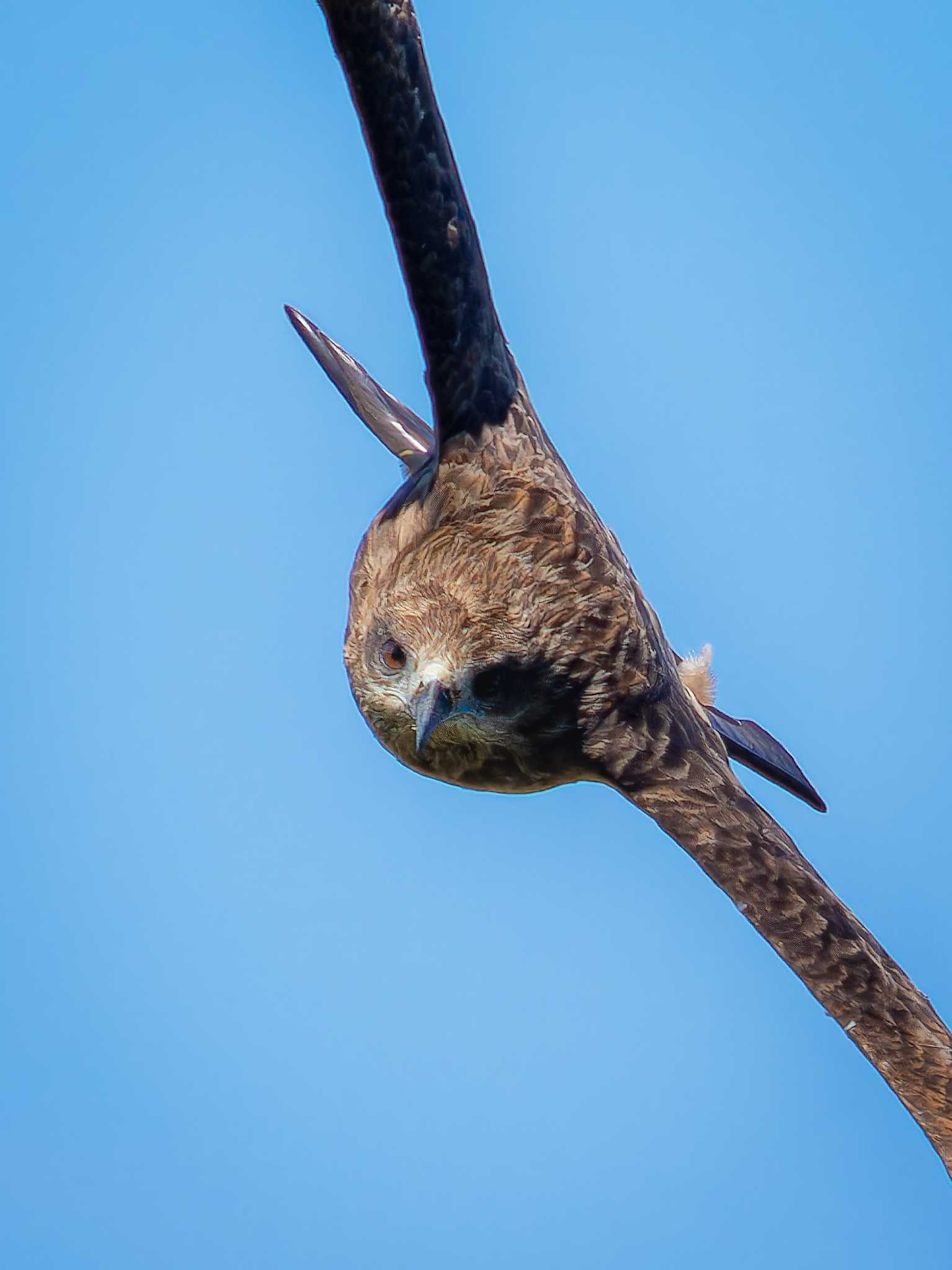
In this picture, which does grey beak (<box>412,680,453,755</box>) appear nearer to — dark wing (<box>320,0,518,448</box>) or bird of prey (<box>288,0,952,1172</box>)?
bird of prey (<box>288,0,952,1172</box>)

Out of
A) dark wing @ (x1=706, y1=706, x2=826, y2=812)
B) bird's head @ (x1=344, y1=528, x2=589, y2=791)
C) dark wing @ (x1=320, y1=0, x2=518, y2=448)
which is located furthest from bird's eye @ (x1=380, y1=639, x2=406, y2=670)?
dark wing @ (x1=706, y1=706, x2=826, y2=812)

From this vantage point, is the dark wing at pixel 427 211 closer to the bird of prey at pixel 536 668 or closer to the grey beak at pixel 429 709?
the bird of prey at pixel 536 668

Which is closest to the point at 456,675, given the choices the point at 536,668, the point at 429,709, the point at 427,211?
the point at 429,709

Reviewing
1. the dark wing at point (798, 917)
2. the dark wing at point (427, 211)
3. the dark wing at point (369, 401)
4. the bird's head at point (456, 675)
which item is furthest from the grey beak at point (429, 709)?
the dark wing at point (369, 401)

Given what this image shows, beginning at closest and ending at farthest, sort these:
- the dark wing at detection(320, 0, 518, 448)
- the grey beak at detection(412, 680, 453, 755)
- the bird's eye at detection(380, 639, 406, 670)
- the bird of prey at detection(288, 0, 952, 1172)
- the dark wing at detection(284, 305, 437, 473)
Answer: the dark wing at detection(320, 0, 518, 448)
the grey beak at detection(412, 680, 453, 755)
the bird of prey at detection(288, 0, 952, 1172)
the bird's eye at detection(380, 639, 406, 670)
the dark wing at detection(284, 305, 437, 473)

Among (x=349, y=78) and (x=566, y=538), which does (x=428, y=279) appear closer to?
(x=349, y=78)

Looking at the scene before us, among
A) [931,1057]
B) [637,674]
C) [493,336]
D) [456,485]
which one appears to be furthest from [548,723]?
[931,1057]

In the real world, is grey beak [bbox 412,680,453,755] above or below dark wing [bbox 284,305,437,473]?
below
